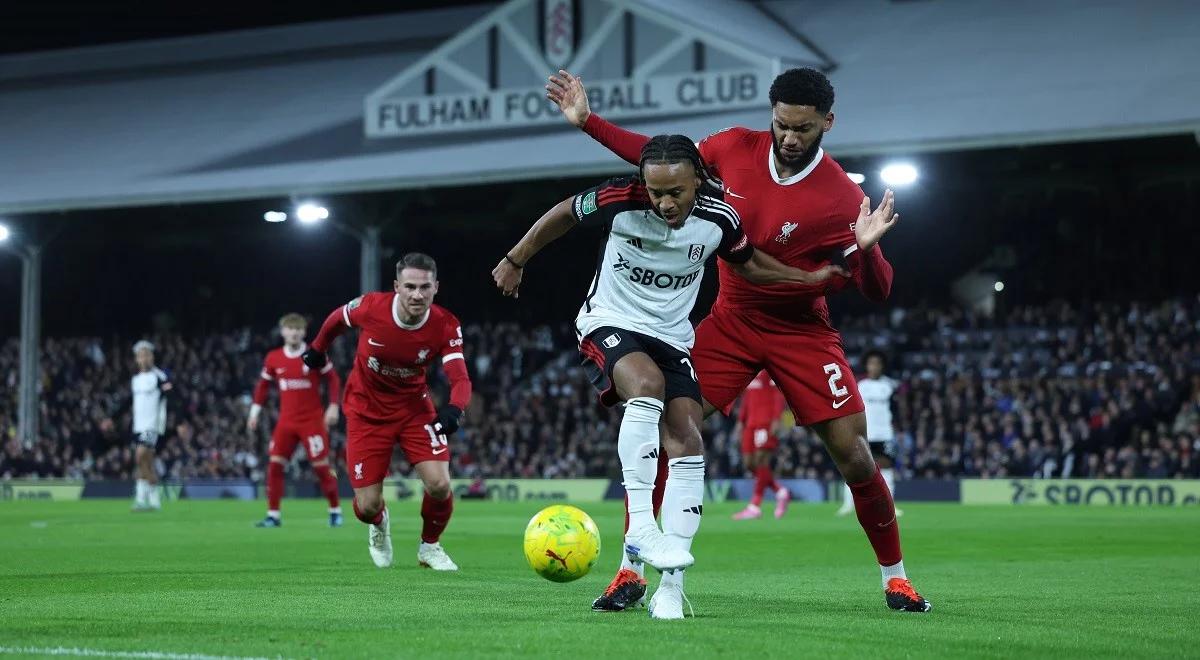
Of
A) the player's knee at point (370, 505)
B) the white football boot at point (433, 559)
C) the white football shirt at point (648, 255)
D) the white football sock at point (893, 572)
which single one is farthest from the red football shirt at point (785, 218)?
the player's knee at point (370, 505)

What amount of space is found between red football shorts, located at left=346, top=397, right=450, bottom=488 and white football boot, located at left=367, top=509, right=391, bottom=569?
1.31 feet

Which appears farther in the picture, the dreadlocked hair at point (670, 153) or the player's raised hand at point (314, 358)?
the player's raised hand at point (314, 358)

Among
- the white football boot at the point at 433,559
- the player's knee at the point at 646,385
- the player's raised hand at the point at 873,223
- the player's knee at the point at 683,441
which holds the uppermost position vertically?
the player's raised hand at the point at 873,223

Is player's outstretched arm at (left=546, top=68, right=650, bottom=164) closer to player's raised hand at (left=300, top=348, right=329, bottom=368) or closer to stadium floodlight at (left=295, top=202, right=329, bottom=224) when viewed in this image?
player's raised hand at (left=300, top=348, right=329, bottom=368)

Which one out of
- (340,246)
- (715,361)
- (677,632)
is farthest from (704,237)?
(340,246)

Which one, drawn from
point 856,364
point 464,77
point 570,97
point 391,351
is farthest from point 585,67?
point 570,97

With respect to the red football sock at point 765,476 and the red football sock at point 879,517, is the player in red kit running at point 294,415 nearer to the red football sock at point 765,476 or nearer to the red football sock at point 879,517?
the red football sock at point 765,476

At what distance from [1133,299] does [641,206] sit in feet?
81.8

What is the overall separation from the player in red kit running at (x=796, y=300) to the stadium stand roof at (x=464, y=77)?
60.0ft

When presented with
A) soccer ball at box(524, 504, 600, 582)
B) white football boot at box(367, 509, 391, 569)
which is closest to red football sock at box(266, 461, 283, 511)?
white football boot at box(367, 509, 391, 569)

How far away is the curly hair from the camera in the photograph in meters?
7.07

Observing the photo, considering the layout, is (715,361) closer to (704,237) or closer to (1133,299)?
(704,237)

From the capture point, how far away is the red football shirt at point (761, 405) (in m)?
19.1

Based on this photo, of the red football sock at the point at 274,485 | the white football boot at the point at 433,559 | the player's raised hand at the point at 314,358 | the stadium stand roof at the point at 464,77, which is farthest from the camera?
the stadium stand roof at the point at 464,77
